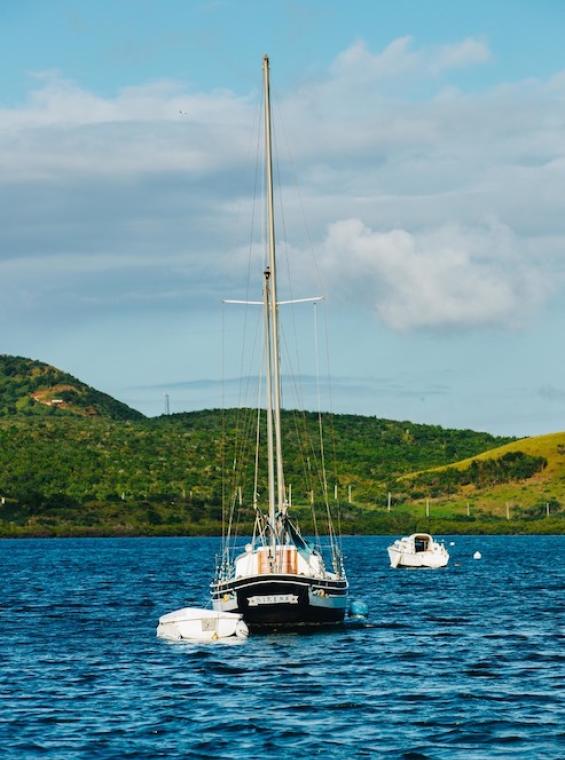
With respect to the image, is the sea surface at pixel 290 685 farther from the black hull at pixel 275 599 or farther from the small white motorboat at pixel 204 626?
the black hull at pixel 275 599

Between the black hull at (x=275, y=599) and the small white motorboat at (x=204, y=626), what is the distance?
0.64 meters

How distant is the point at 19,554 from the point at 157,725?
418 ft

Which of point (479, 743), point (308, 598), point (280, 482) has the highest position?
point (280, 482)

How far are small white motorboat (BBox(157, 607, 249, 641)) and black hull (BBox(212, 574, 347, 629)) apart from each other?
0.64 meters

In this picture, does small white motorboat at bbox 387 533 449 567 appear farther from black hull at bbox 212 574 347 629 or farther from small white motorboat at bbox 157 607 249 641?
small white motorboat at bbox 157 607 249 641

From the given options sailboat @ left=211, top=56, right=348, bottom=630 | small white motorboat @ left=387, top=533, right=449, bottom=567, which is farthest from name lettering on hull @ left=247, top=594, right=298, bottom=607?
small white motorboat @ left=387, top=533, right=449, bottom=567

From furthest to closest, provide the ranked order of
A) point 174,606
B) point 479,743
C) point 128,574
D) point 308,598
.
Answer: point 128,574 → point 174,606 → point 308,598 → point 479,743

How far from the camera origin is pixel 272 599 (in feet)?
186

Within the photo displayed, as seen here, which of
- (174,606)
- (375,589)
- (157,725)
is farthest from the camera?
(375,589)

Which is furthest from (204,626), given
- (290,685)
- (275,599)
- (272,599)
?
(290,685)

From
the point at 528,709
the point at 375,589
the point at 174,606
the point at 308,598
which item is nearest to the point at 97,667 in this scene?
the point at 308,598

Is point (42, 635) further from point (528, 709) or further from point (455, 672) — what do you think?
point (528, 709)

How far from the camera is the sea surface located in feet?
118

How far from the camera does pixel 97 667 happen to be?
165 ft
